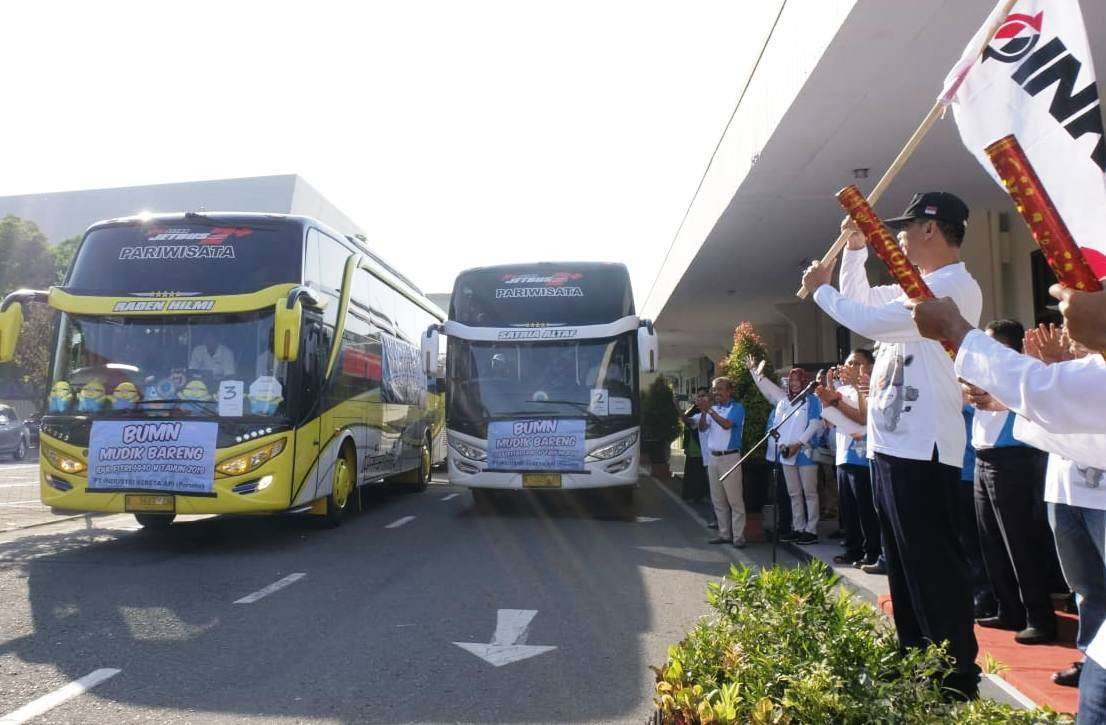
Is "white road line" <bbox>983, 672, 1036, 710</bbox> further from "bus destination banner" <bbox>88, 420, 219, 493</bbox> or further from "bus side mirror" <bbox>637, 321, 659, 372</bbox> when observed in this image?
"bus side mirror" <bbox>637, 321, 659, 372</bbox>

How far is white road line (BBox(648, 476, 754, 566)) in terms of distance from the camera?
9078 mm

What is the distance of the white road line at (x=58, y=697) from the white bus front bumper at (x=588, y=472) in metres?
7.21

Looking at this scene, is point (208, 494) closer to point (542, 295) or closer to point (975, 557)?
point (542, 295)

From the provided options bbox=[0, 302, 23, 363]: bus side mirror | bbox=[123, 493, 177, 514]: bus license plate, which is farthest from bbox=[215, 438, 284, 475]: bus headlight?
bbox=[0, 302, 23, 363]: bus side mirror

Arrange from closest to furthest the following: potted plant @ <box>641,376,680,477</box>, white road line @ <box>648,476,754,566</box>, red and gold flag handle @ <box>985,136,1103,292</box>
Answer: red and gold flag handle @ <box>985,136,1103,292</box>, white road line @ <box>648,476,754,566</box>, potted plant @ <box>641,376,680,477</box>

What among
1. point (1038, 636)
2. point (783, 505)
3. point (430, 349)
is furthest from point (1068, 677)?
point (430, 349)

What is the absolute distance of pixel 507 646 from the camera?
18.0ft

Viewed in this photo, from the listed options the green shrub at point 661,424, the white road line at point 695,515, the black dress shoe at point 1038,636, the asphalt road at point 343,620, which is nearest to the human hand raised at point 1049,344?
the asphalt road at point 343,620

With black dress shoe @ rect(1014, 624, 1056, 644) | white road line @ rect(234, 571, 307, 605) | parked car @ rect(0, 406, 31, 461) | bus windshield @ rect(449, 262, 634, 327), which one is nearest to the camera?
black dress shoe @ rect(1014, 624, 1056, 644)

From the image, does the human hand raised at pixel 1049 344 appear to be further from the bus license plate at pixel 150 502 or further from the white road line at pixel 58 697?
the bus license plate at pixel 150 502

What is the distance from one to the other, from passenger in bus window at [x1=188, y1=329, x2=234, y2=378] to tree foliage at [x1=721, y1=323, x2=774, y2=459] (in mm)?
5878

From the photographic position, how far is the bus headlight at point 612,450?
11727 millimetres

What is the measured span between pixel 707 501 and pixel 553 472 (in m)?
4.84

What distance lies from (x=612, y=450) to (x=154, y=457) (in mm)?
5685
